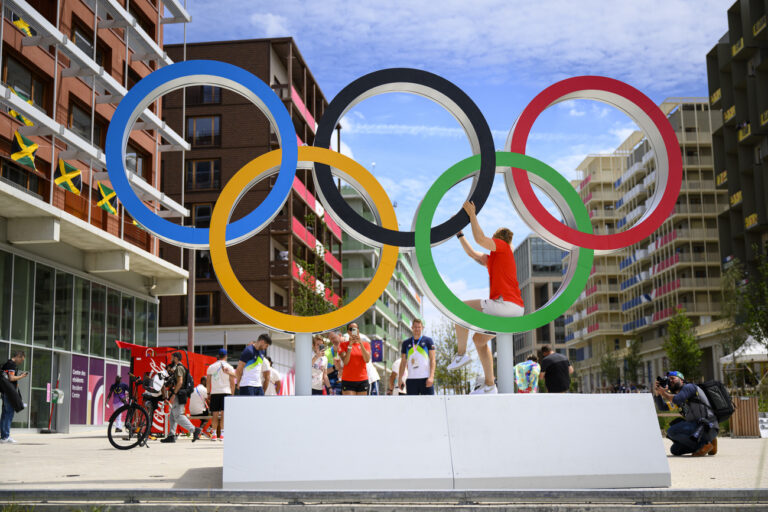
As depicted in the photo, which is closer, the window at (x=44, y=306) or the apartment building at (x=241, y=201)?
the window at (x=44, y=306)

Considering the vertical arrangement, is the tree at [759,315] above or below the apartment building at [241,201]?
below

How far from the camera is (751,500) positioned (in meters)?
6.76

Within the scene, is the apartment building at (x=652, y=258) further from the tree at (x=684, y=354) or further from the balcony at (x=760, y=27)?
the balcony at (x=760, y=27)

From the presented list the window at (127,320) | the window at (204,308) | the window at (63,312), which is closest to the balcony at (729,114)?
the window at (204,308)

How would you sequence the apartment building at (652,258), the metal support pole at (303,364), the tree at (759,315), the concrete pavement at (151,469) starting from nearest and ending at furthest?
1. the concrete pavement at (151,469)
2. the metal support pole at (303,364)
3. the tree at (759,315)
4. the apartment building at (652,258)

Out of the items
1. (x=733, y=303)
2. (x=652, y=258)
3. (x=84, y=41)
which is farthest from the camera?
(x=652, y=258)

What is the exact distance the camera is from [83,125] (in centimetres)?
2902

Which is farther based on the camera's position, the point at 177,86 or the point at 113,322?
the point at 113,322

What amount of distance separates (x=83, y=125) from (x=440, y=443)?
995 inches

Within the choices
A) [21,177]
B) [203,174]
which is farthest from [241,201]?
[21,177]

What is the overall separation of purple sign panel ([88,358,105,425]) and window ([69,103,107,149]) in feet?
27.6

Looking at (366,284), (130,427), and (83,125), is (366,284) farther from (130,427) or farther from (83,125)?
(130,427)

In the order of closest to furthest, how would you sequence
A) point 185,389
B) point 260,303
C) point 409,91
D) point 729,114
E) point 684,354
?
1. point 260,303
2. point 409,91
3. point 185,389
4. point 684,354
5. point 729,114

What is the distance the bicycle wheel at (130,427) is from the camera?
13.3m
